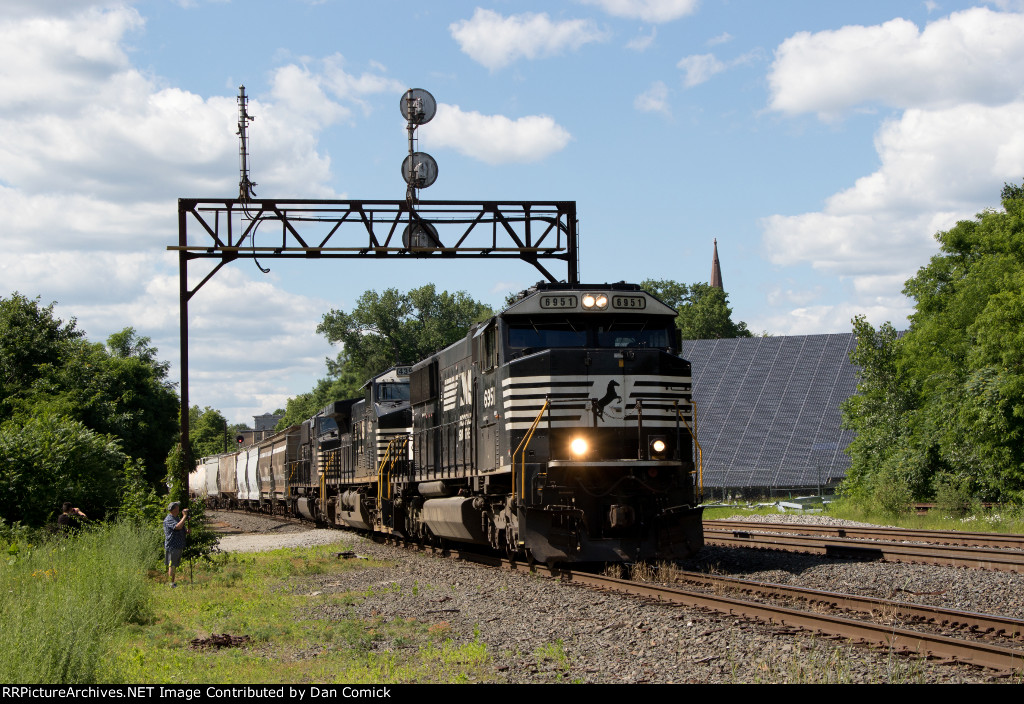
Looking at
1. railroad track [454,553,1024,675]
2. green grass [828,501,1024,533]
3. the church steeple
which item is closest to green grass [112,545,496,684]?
railroad track [454,553,1024,675]

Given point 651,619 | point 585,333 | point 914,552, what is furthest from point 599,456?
point 914,552

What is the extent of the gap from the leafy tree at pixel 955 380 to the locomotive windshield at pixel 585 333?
50.5ft

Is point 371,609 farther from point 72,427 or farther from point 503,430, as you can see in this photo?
point 72,427

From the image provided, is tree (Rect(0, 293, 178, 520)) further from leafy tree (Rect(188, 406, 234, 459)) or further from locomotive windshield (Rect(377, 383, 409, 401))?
leafy tree (Rect(188, 406, 234, 459))

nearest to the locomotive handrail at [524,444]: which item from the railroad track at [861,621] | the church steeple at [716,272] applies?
the railroad track at [861,621]

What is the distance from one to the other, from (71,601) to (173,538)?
26.0 ft

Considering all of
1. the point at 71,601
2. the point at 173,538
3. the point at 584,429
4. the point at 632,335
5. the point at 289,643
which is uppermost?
the point at 632,335

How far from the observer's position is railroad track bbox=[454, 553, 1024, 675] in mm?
7816

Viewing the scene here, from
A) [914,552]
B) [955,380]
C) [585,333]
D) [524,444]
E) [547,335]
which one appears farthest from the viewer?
[955,380]

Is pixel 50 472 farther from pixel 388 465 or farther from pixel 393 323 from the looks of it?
pixel 393 323

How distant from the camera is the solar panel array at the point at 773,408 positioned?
153 ft

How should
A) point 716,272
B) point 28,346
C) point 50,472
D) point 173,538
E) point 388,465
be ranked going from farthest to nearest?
point 716,272
point 28,346
point 388,465
point 50,472
point 173,538

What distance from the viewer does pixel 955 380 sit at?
30.8 m

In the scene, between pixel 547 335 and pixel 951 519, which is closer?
pixel 547 335
